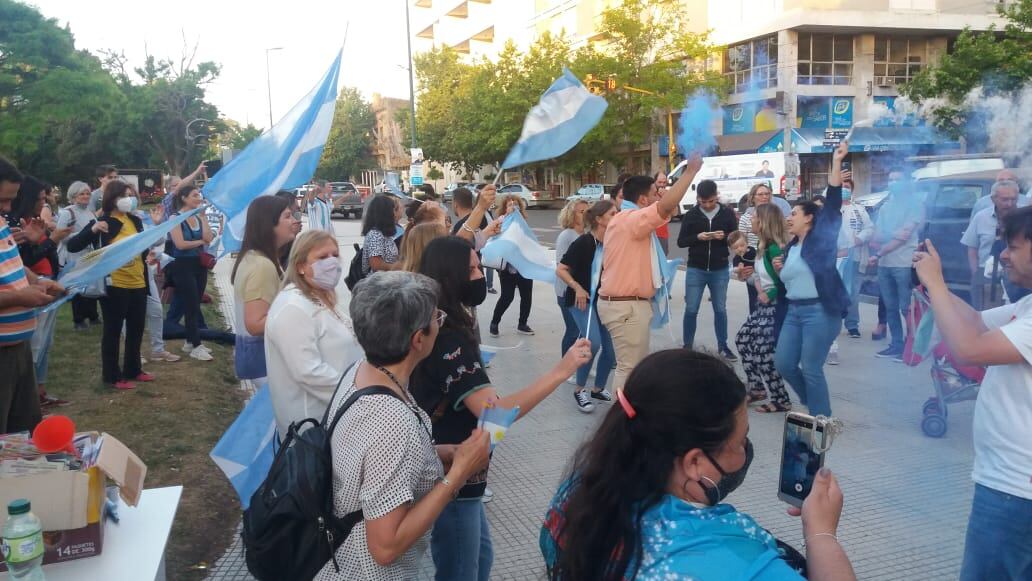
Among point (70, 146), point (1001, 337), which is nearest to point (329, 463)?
point (1001, 337)

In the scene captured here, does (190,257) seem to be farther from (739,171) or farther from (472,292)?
(739,171)

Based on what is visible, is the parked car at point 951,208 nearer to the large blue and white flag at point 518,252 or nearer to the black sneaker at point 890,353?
the black sneaker at point 890,353

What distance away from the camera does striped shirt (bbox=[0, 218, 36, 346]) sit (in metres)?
3.61

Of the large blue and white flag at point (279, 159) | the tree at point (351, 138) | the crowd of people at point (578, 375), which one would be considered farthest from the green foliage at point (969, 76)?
the tree at point (351, 138)

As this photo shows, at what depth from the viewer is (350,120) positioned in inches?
2879

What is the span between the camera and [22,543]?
202 centimetres

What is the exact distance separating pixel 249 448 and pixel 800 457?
2.82 metres

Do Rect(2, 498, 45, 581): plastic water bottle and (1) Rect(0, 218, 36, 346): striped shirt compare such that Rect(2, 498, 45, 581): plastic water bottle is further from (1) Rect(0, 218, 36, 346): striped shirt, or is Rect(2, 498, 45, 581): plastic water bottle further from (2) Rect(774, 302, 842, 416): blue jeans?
(2) Rect(774, 302, 842, 416): blue jeans

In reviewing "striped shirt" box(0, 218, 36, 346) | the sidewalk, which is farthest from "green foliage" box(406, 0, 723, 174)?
"striped shirt" box(0, 218, 36, 346)

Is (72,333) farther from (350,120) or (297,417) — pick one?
(350,120)

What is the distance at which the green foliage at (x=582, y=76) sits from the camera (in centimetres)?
2720

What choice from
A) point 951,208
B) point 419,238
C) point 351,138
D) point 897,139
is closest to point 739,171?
point 951,208

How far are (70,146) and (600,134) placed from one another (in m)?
28.2

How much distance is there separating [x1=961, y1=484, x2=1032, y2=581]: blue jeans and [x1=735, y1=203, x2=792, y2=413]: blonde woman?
3.68 meters
